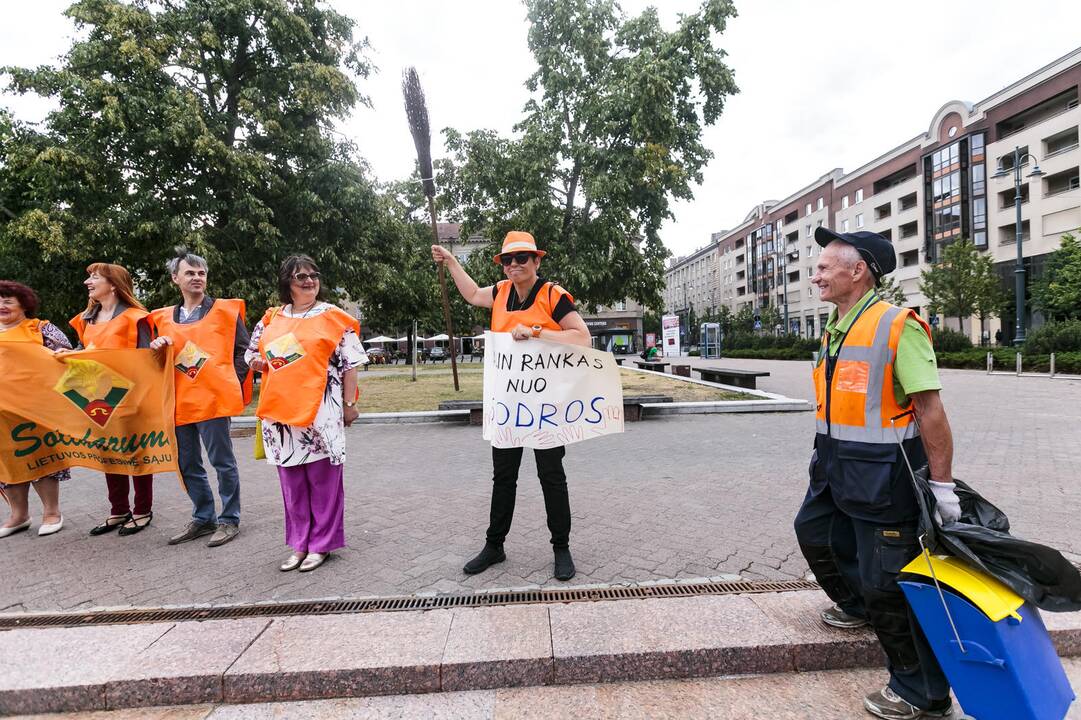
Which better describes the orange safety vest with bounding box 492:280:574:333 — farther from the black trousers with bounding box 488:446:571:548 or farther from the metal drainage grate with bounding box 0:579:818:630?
the metal drainage grate with bounding box 0:579:818:630

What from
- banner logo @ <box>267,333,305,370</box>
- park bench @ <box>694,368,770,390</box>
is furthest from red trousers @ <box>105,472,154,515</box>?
park bench @ <box>694,368,770,390</box>

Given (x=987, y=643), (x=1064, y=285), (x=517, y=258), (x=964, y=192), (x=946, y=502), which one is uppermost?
(x=964, y=192)

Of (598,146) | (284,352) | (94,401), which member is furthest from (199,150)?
(284,352)

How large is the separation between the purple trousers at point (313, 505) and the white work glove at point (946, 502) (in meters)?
3.12

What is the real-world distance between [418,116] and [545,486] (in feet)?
9.93

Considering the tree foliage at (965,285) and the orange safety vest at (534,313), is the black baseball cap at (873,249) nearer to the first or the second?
the orange safety vest at (534,313)

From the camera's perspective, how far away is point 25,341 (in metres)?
4.09

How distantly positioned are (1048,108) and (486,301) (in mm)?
49051

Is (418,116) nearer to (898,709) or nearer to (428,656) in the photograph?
(428,656)

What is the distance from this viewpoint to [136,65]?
1276cm

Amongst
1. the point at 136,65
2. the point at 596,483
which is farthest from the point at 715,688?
the point at 136,65

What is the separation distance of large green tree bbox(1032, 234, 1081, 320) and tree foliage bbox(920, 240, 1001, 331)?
6.67 ft

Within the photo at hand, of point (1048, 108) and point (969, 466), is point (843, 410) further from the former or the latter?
point (1048, 108)

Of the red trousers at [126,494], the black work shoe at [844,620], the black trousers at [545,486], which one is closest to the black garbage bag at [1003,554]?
the black work shoe at [844,620]
